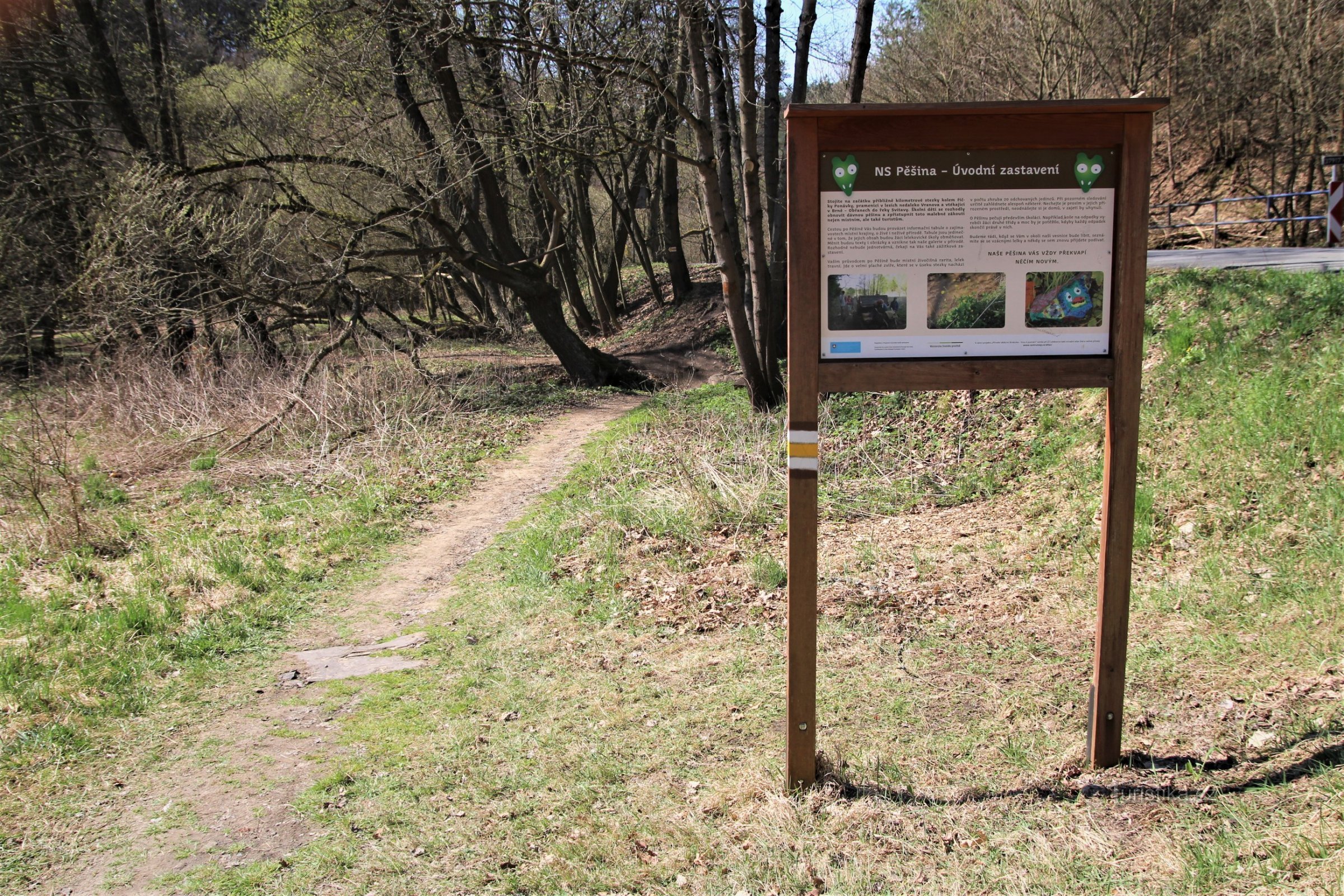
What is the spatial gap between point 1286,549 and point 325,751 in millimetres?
5623

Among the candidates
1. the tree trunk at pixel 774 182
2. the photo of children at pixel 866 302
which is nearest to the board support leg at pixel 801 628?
the photo of children at pixel 866 302

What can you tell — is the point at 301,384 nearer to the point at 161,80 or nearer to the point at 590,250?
the point at 161,80

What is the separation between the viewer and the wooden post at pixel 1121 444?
11.4 ft

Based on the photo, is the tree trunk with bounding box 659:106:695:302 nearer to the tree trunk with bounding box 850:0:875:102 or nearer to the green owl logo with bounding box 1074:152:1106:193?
the tree trunk with bounding box 850:0:875:102

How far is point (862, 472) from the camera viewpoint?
8953 mm

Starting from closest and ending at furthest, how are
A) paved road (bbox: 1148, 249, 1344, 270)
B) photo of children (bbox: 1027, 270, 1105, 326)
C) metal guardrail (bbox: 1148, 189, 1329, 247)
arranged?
1. photo of children (bbox: 1027, 270, 1105, 326)
2. paved road (bbox: 1148, 249, 1344, 270)
3. metal guardrail (bbox: 1148, 189, 1329, 247)

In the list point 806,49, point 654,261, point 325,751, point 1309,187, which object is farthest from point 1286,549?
point 654,261

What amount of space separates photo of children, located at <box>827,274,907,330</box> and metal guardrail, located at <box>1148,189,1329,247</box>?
15.8 m

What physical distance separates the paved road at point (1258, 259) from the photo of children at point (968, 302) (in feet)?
22.1

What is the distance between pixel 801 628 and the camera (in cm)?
380

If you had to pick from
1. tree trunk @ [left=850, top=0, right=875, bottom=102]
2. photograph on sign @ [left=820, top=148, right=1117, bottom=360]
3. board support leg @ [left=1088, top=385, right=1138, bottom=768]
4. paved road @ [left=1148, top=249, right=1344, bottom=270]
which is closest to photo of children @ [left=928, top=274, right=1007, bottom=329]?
photograph on sign @ [left=820, top=148, right=1117, bottom=360]

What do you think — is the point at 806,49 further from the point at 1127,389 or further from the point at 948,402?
the point at 1127,389

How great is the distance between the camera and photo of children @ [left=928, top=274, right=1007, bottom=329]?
3.53m

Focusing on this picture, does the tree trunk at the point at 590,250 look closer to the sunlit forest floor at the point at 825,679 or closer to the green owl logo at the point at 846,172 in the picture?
the sunlit forest floor at the point at 825,679
